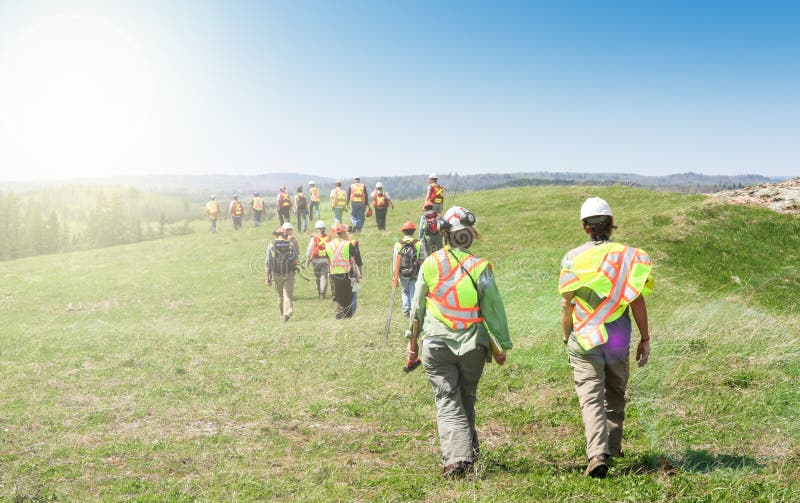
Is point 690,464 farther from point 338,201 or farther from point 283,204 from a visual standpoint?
point 283,204

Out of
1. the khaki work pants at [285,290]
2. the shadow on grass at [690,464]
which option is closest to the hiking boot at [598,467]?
the shadow on grass at [690,464]

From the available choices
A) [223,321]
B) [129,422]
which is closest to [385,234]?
[223,321]

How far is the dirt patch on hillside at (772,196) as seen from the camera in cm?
2739

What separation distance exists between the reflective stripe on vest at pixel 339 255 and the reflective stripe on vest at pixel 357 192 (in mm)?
13054

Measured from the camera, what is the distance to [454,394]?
239 inches

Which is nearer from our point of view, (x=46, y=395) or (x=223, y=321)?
(x=46, y=395)

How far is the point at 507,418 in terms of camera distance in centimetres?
827

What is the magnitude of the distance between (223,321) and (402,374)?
10.5 metres

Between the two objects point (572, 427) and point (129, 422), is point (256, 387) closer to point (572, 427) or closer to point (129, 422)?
point (129, 422)

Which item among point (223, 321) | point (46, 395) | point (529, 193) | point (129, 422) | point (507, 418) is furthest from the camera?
point (529, 193)

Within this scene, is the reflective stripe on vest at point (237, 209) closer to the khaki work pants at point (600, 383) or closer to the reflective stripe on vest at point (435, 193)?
the reflective stripe on vest at point (435, 193)

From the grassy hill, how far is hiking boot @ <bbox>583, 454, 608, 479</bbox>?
0.29ft

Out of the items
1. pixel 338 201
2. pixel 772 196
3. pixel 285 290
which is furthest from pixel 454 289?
pixel 772 196

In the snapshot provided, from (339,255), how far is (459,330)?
388 inches
